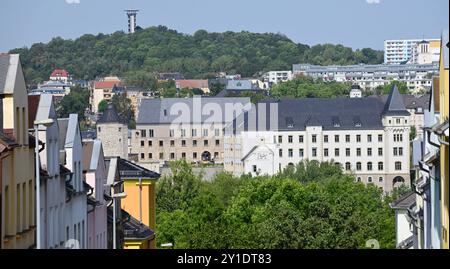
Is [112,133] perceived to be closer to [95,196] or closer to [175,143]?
[175,143]

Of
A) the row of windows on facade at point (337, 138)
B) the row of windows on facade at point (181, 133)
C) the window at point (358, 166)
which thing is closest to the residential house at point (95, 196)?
the window at point (358, 166)

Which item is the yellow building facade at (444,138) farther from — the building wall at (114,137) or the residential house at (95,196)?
the building wall at (114,137)

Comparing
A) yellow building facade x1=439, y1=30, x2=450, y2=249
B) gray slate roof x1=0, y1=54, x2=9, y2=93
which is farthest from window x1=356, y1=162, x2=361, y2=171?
gray slate roof x1=0, y1=54, x2=9, y2=93

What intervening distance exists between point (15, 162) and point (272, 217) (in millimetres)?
49685

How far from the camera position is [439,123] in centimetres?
2264

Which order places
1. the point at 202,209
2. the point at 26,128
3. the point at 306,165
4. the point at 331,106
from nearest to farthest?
the point at 26,128 < the point at 202,209 < the point at 306,165 < the point at 331,106

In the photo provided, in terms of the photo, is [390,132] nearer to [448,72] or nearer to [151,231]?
[151,231]

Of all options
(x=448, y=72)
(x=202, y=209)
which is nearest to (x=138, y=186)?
(x=448, y=72)

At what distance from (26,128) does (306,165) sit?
126m

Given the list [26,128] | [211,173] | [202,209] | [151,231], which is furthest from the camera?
[211,173]

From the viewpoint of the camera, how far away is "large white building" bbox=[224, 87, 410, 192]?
165 metres

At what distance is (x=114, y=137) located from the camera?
153 metres

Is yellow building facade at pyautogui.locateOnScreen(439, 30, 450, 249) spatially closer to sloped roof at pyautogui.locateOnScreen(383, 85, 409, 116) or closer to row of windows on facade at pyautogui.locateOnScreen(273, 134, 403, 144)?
sloped roof at pyautogui.locateOnScreen(383, 85, 409, 116)

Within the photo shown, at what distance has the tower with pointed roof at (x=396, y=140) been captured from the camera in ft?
530
